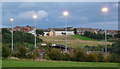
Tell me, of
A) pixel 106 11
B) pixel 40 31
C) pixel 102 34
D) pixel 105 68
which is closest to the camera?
pixel 105 68

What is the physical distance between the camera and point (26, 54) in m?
21.2

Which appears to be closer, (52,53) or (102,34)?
(52,53)

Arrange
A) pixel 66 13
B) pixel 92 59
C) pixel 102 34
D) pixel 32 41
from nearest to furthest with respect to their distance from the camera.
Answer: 1. pixel 92 59
2. pixel 66 13
3. pixel 32 41
4. pixel 102 34

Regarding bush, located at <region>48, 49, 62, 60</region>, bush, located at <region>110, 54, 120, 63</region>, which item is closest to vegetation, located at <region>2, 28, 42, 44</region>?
bush, located at <region>48, 49, 62, 60</region>

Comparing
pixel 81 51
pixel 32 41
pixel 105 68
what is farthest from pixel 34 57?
pixel 32 41

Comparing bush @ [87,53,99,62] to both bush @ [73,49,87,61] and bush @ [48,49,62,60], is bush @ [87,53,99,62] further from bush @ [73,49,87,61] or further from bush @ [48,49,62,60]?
bush @ [48,49,62,60]

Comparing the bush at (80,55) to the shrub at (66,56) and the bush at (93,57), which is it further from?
the shrub at (66,56)

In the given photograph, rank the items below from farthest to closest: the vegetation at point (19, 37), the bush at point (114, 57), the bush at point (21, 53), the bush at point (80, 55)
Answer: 1. the vegetation at point (19, 37)
2. the bush at point (21, 53)
3. the bush at point (80, 55)
4. the bush at point (114, 57)

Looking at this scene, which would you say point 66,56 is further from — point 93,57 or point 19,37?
point 19,37

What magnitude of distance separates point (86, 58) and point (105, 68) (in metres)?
8.18

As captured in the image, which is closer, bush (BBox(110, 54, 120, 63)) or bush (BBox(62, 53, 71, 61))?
bush (BBox(110, 54, 120, 63))

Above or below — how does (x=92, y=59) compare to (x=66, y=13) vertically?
below

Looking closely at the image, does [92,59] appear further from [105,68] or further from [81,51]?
[105,68]

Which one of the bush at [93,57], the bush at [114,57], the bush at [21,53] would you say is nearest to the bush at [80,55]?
the bush at [93,57]
